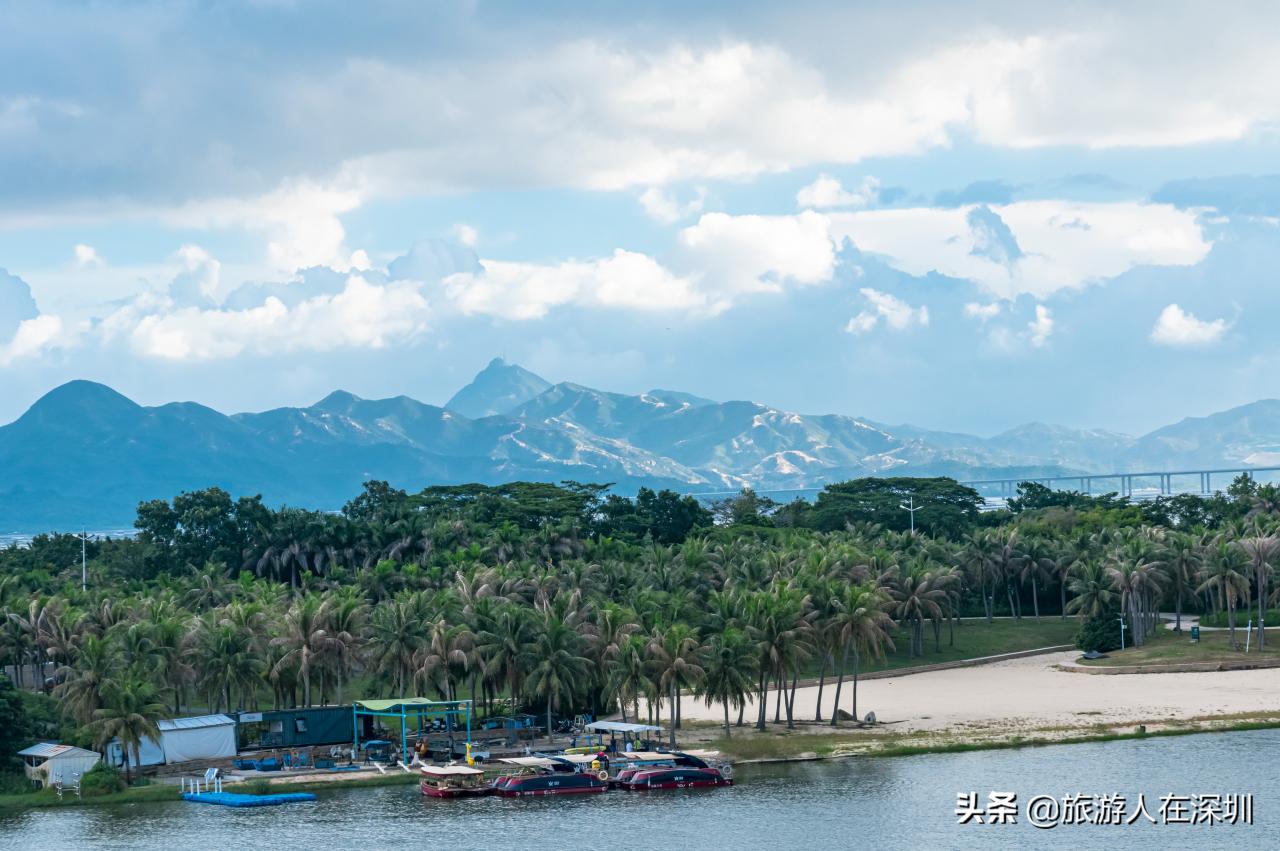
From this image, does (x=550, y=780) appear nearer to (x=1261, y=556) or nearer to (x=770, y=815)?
(x=770, y=815)

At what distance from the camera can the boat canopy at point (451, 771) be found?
79.6 m

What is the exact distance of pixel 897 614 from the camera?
12606 centimetres

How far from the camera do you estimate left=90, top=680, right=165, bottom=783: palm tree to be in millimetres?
79062

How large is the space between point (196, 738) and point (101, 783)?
292 inches

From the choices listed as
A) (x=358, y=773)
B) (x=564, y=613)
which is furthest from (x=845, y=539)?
(x=358, y=773)

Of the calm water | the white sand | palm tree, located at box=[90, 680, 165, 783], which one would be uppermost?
palm tree, located at box=[90, 680, 165, 783]

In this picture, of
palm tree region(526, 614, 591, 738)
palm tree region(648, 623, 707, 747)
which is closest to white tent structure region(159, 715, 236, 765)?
palm tree region(526, 614, 591, 738)

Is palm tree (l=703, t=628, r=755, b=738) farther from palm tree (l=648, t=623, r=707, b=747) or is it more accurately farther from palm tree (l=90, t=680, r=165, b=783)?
palm tree (l=90, t=680, r=165, b=783)

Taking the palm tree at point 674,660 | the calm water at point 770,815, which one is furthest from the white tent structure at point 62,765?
the palm tree at point 674,660

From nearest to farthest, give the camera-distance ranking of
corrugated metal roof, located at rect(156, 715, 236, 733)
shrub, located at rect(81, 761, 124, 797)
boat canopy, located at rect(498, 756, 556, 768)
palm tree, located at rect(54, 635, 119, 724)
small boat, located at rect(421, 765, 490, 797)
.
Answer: small boat, located at rect(421, 765, 490, 797)
shrub, located at rect(81, 761, 124, 797)
palm tree, located at rect(54, 635, 119, 724)
boat canopy, located at rect(498, 756, 556, 768)
corrugated metal roof, located at rect(156, 715, 236, 733)

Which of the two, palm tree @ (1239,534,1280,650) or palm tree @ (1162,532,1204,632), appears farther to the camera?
palm tree @ (1162,532,1204,632)

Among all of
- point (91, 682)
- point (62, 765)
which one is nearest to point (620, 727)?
point (91, 682)

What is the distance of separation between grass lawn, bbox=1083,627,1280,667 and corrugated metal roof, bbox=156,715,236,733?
62.8 metres

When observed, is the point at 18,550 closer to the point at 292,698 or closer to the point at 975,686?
the point at 292,698
